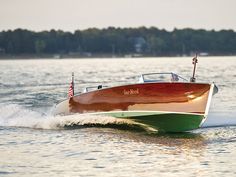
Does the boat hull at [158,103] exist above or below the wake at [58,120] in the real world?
above

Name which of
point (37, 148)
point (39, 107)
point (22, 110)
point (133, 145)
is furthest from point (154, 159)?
point (39, 107)

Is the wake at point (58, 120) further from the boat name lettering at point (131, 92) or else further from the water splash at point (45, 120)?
the boat name lettering at point (131, 92)

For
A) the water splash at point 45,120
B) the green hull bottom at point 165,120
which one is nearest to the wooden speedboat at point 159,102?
the green hull bottom at point 165,120

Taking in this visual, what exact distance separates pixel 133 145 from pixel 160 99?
250 centimetres

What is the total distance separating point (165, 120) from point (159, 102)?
694 millimetres

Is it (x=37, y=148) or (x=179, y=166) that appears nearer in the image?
(x=179, y=166)

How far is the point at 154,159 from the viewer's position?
16609 mm

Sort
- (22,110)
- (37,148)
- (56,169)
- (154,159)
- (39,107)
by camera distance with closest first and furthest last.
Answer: (56,169) → (154,159) → (37,148) → (22,110) → (39,107)

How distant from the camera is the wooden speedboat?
20.6 m

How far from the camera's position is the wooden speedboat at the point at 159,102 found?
20.6 metres

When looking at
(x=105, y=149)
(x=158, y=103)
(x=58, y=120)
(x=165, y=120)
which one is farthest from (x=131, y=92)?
(x=58, y=120)

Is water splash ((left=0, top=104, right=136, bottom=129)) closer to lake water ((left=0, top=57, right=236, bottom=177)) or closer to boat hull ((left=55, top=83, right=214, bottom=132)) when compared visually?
lake water ((left=0, top=57, right=236, bottom=177))

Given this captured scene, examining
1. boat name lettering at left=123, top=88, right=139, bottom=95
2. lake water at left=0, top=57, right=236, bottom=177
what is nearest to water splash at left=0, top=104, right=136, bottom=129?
lake water at left=0, top=57, right=236, bottom=177

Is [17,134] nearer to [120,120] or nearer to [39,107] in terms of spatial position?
[120,120]
